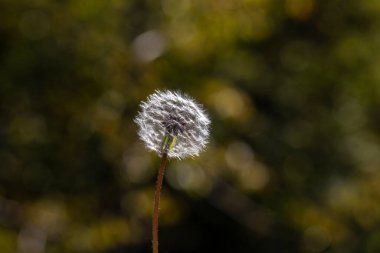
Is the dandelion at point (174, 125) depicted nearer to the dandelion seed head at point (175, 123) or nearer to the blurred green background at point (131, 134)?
the dandelion seed head at point (175, 123)

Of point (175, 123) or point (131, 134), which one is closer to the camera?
point (175, 123)

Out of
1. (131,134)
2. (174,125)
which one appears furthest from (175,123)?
(131,134)

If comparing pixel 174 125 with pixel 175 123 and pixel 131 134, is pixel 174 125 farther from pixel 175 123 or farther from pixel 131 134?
pixel 131 134

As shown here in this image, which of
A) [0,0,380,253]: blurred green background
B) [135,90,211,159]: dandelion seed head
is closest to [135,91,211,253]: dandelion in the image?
[135,90,211,159]: dandelion seed head

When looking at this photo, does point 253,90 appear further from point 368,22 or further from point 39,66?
point 39,66

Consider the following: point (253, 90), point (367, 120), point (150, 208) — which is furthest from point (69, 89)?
point (367, 120)

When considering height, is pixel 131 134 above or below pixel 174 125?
above
